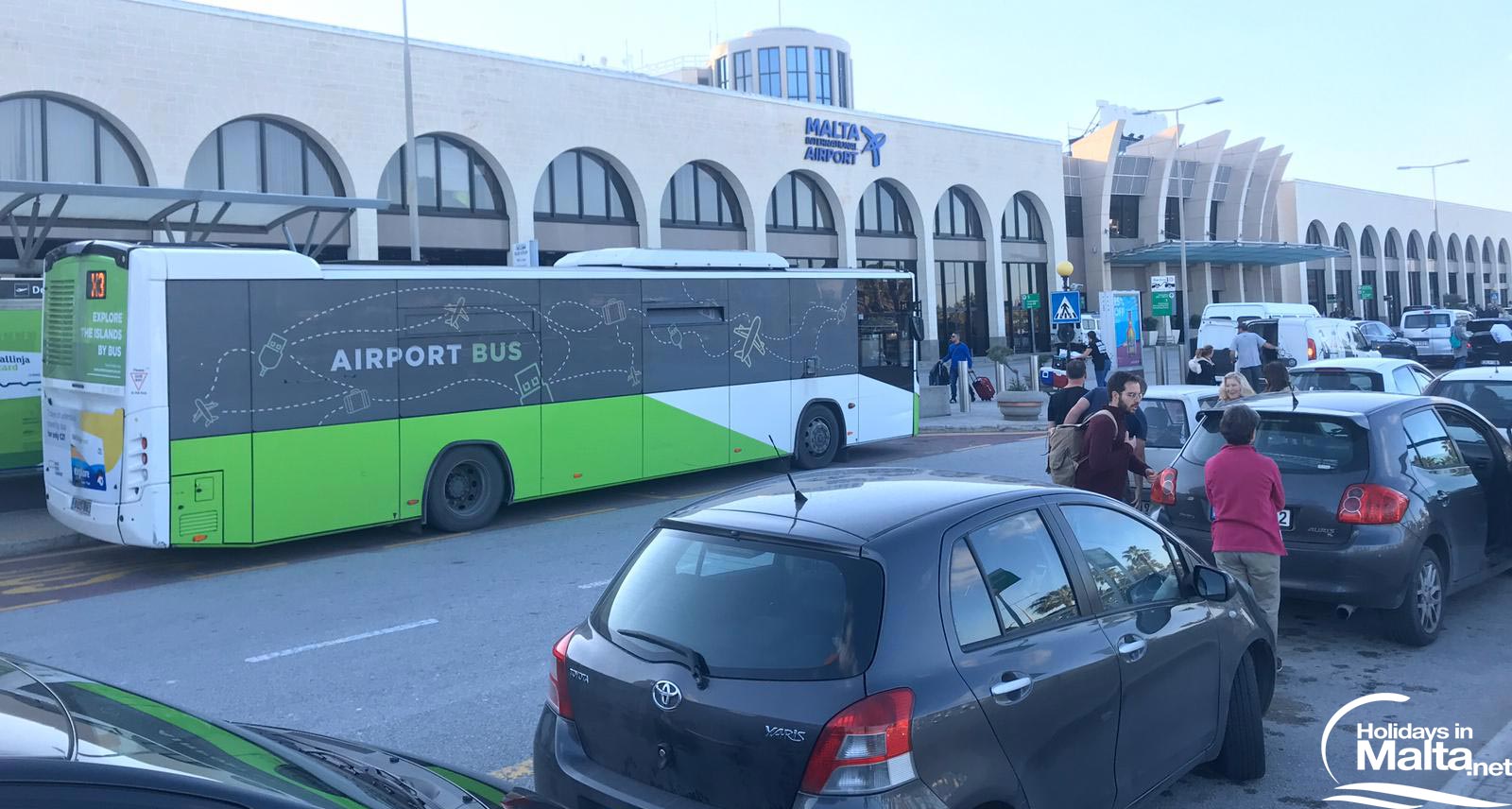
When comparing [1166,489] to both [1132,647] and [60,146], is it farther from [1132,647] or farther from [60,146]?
[60,146]

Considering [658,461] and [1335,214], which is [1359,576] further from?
[1335,214]

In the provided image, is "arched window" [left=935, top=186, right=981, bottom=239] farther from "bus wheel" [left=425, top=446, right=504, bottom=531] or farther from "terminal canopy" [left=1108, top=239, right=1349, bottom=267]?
"bus wheel" [left=425, top=446, right=504, bottom=531]

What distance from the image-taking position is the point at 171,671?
7656 millimetres

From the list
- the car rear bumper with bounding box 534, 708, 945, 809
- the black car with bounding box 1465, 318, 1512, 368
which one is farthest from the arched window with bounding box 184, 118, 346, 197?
the black car with bounding box 1465, 318, 1512, 368

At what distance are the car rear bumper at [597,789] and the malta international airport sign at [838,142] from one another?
3377 cm

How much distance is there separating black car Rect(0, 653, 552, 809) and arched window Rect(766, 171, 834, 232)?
33.5 metres

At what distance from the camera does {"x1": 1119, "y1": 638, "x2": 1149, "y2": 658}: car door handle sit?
169 inches

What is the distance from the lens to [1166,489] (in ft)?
26.5

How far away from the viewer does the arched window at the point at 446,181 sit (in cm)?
2708

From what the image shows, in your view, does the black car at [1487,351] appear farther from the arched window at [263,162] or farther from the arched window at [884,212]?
the arched window at [263,162]

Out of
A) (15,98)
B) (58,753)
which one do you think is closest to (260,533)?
(58,753)

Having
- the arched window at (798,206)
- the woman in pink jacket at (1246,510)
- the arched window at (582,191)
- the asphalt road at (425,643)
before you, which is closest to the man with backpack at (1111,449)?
the woman in pink jacket at (1246,510)

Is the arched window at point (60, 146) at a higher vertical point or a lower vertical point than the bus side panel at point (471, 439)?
higher

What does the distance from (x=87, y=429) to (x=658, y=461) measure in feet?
21.0
